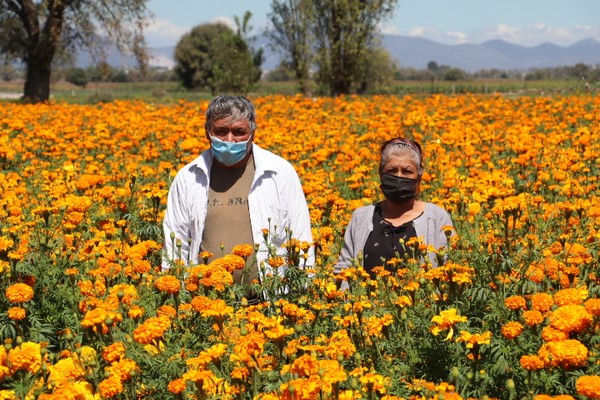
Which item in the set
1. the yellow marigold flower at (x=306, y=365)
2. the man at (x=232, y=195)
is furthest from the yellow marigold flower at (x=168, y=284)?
the man at (x=232, y=195)

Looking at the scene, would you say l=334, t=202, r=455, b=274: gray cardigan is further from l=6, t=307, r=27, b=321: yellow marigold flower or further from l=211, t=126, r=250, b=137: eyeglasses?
l=6, t=307, r=27, b=321: yellow marigold flower

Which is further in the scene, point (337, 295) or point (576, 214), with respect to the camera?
point (576, 214)

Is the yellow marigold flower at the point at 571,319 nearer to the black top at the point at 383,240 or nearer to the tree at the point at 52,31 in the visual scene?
the black top at the point at 383,240

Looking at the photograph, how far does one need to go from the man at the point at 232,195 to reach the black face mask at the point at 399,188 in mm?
524

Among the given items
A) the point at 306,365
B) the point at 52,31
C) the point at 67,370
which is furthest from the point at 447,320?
the point at 52,31

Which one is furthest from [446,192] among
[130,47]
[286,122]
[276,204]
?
[130,47]

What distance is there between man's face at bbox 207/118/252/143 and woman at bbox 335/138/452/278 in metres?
0.86

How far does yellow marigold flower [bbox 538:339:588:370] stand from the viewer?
2.04 meters

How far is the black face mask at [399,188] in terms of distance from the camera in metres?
4.02

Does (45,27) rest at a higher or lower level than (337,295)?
higher

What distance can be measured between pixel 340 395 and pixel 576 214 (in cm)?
253

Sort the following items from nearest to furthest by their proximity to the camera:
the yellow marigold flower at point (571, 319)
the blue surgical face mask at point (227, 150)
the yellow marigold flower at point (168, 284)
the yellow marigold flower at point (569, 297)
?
the yellow marigold flower at point (571, 319) → the yellow marigold flower at point (569, 297) → the yellow marigold flower at point (168, 284) → the blue surgical face mask at point (227, 150)

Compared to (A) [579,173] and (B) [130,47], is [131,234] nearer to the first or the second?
(A) [579,173]

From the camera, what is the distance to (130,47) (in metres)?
21.2
